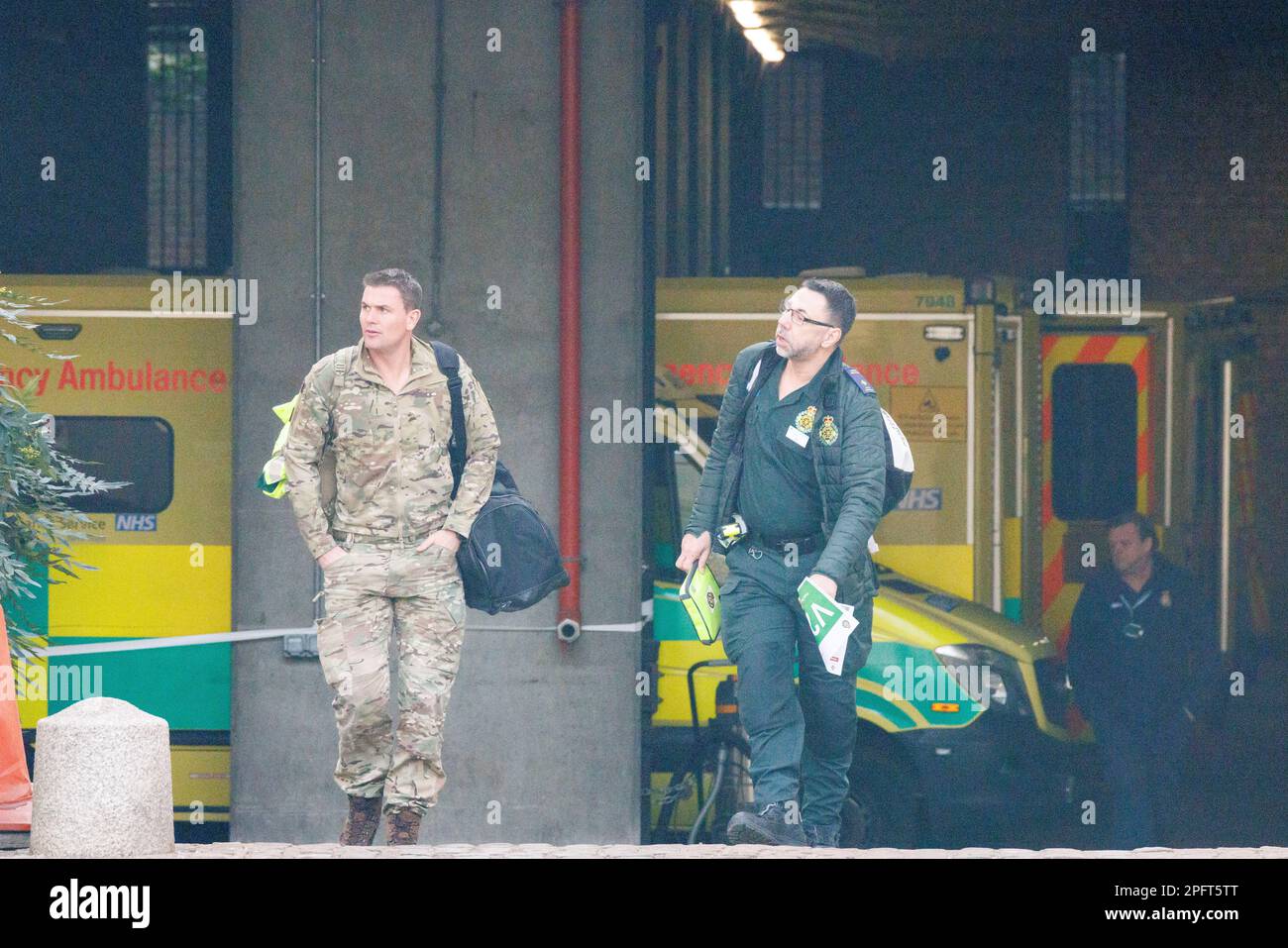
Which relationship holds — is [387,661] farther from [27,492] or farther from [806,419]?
[806,419]

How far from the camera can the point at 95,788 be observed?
6.14m

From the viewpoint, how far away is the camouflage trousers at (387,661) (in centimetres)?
670

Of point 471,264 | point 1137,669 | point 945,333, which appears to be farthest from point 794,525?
point 945,333

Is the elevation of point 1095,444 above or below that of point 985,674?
above

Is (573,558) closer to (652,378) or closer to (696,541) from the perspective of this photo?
(652,378)

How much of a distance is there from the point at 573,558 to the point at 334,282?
1698 millimetres

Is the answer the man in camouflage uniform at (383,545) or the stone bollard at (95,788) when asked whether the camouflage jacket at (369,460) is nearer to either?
the man in camouflage uniform at (383,545)

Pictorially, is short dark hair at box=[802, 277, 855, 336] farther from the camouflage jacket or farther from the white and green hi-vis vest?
the white and green hi-vis vest

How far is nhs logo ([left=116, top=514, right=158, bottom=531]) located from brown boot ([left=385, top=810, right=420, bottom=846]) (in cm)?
323

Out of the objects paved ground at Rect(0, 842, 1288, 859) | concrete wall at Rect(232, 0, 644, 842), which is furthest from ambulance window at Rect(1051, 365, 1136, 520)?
paved ground at Rect(0, 842, 1288, 859)

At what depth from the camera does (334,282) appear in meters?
8.82

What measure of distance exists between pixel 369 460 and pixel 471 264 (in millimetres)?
2251

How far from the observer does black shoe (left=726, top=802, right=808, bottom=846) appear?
6609 mm

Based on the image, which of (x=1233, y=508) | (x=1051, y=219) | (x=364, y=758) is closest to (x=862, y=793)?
(x=364, y=758)
